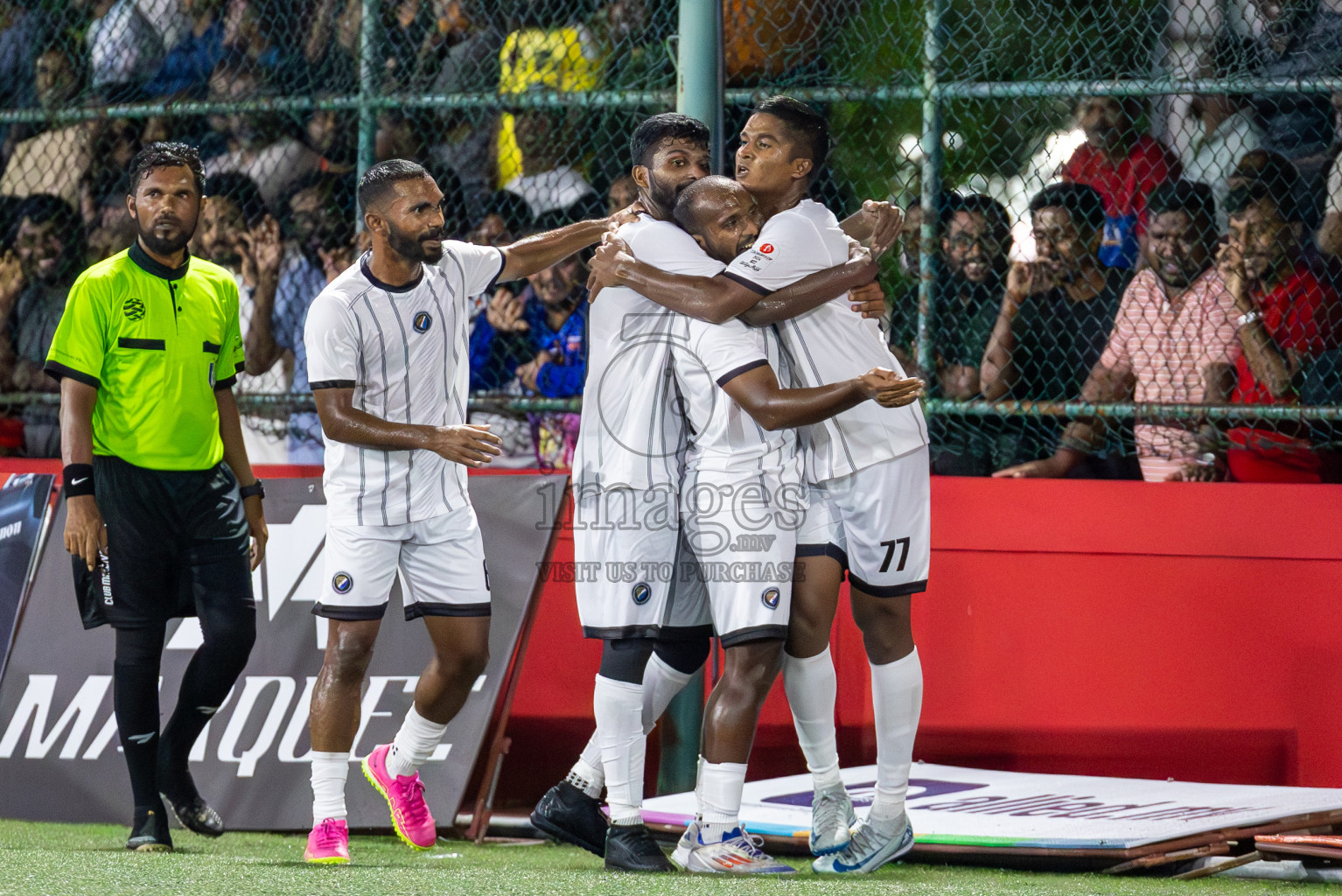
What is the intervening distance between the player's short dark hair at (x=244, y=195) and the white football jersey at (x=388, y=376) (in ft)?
5.91

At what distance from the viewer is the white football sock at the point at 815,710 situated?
3943mm

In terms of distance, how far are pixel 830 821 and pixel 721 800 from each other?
0.40 metres

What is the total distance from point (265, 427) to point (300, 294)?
0.53m

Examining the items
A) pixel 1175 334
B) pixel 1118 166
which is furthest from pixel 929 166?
Answer: pixel 1175 334

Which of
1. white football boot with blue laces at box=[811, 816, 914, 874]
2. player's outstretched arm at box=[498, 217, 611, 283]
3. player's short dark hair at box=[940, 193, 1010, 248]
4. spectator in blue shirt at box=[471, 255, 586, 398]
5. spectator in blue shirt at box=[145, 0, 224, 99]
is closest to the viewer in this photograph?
white football boot with blue laces at box=[811, 816, 914, 874]

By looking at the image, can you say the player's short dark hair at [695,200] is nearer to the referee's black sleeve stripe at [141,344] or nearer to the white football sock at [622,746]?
the white football sock at [622,746]

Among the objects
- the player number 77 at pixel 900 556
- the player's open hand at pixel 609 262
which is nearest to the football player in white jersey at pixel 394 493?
the player's open hand at pixel 609 262

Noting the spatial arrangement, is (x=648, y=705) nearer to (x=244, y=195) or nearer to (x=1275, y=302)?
(x=1275, y=302)

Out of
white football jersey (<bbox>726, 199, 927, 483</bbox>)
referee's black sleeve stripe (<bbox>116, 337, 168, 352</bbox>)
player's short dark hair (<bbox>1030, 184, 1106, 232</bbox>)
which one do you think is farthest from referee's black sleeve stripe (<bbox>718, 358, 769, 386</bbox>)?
referee's black sleeve stripe (<bbox>116, 337, 168, 352</bbox>)

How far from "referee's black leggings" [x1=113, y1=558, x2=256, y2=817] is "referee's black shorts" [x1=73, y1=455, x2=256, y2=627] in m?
0.02

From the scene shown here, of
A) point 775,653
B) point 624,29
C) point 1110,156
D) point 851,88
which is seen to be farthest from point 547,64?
point 775,653

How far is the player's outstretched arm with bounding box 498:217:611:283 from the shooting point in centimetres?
450

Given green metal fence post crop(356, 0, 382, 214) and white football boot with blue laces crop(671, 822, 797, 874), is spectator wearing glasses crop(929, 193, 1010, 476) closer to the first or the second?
white football boot with blue laces crop(671, 822, 797, 874)

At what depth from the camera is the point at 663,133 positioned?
405cm
